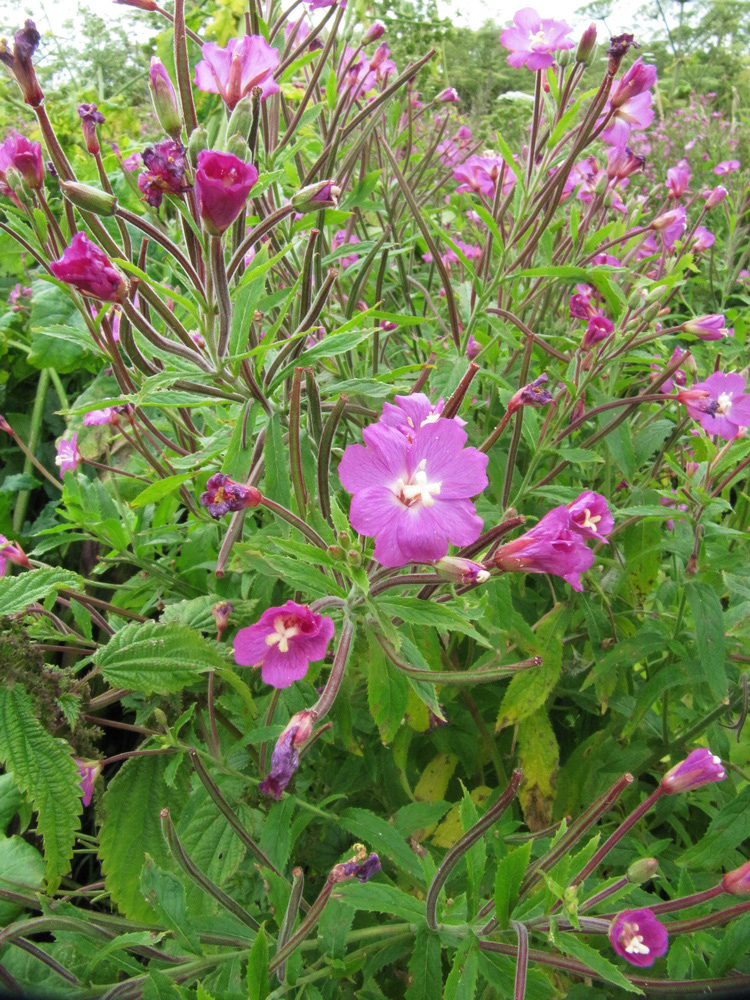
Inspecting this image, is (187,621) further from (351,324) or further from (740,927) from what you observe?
(740,927)

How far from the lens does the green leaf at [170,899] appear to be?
41.3 inches

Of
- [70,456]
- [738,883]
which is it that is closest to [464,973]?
[738,883]

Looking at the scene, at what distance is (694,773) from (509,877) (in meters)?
0.31

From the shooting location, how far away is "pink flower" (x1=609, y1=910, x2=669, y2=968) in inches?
35.8

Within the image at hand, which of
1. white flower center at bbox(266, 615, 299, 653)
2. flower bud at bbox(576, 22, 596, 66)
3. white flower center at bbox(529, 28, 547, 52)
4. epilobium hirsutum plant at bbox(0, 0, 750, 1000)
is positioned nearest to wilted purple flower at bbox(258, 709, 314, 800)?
epilobium hirsutum plant at bbox(0, 0, 750, 1000)

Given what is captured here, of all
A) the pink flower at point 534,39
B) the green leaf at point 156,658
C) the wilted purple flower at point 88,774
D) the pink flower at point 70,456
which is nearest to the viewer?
the green leaf at point 156,658

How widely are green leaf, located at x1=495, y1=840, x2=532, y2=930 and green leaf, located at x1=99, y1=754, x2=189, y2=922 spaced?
25.4 inches

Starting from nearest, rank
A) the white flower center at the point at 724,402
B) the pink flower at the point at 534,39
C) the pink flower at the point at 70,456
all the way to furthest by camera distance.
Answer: the white flower center at the point at 724,402 → the pink flower at the point at 534,39 → the pink flower at the point at 70,456

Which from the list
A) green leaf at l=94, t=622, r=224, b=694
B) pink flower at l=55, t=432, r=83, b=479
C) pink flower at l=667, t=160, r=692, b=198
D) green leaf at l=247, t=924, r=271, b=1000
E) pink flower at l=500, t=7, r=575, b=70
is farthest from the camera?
pink flower at l=667, t=160, r=692, b=198

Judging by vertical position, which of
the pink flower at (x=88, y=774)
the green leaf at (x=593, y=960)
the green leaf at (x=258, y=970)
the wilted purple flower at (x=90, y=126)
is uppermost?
the wilted purple flower at (x=90, y=126)

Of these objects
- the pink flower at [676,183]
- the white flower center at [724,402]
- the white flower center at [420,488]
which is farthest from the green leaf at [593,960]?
the pink flower at [676,183]

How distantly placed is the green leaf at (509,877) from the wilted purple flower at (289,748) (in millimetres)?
322

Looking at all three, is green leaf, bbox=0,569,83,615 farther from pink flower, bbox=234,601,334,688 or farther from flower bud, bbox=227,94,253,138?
flower bud, bbox=227,94,253,138

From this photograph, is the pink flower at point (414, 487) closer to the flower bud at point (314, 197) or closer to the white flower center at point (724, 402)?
the flower bud at point (314, 197)
